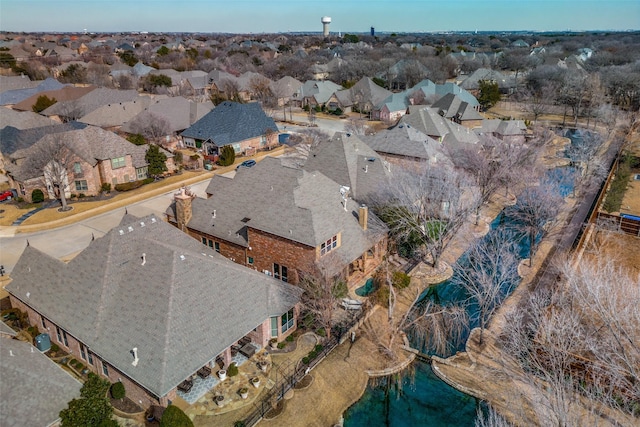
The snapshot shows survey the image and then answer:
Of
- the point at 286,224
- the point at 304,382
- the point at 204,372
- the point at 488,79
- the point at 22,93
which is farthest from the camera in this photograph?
the point at 488,79

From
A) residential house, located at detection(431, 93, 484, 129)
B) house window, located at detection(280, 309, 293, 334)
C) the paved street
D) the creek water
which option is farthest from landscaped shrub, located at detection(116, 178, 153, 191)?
residential house, located at detection(431, 93, 484, 129)

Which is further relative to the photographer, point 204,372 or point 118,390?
point 204,372

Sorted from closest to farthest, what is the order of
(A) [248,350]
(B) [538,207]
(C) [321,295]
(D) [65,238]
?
(A) [248,350] → (C) [321,295] → (B) [538,207] → (D) [65,238]

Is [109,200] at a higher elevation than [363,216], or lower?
lower

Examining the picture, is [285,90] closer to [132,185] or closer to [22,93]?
[22,93]

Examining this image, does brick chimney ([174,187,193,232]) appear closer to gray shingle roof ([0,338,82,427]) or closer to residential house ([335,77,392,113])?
gray shingle roof ([0,338,82,427])

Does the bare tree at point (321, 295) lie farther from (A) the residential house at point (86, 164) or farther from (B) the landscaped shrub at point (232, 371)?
(A) the residential house at point (86, 164)

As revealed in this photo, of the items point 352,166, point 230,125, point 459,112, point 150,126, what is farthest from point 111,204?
point 459,112
